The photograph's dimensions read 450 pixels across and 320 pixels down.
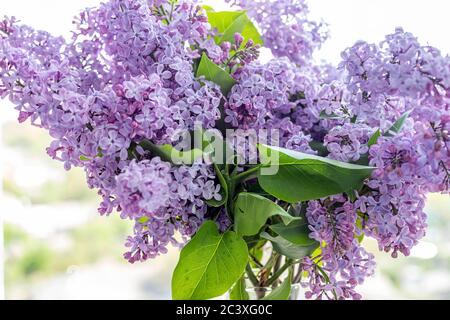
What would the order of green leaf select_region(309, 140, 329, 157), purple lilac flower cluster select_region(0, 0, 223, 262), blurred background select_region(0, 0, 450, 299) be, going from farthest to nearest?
blurred background select_region(0, 0, 450, 299), green leaf select_region(309, 140, 329, 157), purple lilac flower cluster select_region(0, 0, 223, 262)

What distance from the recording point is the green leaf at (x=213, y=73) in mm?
639

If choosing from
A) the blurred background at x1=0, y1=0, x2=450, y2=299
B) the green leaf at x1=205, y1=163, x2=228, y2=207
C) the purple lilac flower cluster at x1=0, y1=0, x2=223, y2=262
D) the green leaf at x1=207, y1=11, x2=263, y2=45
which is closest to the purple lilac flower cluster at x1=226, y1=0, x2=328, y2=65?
the green leaf at x1=207, y1=11, x2=263, y2=45

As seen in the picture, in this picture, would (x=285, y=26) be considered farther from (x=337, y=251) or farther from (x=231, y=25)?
(x=337, y=251)

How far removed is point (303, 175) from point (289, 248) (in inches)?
3.5

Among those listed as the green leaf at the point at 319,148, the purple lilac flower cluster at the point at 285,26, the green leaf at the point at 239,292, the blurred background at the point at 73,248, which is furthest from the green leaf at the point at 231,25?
the blurred background at the point at 73,248

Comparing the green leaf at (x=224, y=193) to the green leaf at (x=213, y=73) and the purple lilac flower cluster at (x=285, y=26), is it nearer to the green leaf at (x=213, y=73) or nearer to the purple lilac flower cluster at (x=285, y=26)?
the green leaf at (x=213, y=73)

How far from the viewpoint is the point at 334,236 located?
59 centimetres

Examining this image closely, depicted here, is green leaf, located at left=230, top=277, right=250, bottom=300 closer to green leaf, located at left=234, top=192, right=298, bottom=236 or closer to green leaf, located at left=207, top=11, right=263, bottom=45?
green leaf, located at left=234, top=192, right=298, bottom=236

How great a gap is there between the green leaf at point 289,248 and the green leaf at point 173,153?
12 centimetres

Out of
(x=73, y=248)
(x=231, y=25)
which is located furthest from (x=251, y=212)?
(x=73, y=248)

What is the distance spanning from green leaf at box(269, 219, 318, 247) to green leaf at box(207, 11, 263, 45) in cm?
24

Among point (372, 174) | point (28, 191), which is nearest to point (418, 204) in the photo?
point (372, 174)

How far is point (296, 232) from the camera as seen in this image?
24.0 inches

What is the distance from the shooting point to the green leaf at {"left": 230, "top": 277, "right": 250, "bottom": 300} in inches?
27.8
